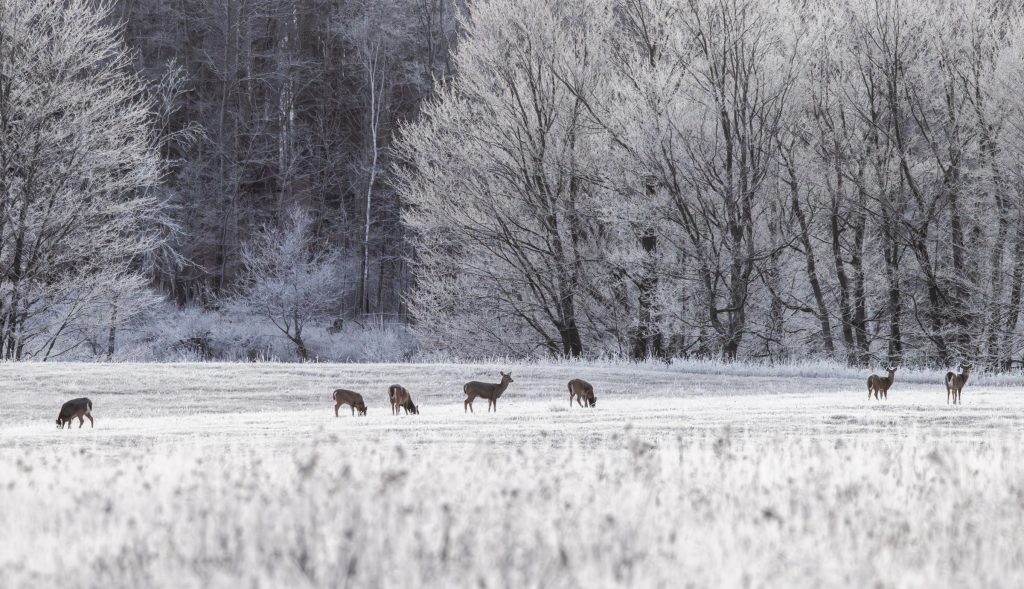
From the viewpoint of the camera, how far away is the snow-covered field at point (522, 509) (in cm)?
335

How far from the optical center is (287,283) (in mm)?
34594

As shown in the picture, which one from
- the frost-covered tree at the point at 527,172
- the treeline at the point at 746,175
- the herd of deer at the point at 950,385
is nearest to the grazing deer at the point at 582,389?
the herd of deer at the point at 950,385

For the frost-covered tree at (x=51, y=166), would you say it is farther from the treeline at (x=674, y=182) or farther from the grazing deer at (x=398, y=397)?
the grazing deer at (x=398, y=397)

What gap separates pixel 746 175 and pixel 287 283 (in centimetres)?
1732

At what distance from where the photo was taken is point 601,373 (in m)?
17.7

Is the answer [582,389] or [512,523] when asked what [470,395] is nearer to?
[582,389]

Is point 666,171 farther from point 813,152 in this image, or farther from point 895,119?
point 895,119

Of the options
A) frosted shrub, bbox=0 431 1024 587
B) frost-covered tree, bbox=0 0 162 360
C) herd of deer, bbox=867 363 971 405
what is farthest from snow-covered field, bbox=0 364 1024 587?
frost-covered tree, bbox=0 0 162 360

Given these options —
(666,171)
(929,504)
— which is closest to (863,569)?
(929,504)

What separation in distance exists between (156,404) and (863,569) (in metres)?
12.6

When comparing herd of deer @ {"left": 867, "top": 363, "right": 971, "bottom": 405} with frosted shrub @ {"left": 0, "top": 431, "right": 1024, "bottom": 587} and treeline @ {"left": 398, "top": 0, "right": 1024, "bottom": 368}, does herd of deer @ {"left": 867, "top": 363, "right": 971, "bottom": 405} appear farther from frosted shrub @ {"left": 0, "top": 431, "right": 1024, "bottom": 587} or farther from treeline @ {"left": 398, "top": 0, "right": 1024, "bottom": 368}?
treeline @ {"left": 398, "top": 0, "right": 1024, "bottom": 368}

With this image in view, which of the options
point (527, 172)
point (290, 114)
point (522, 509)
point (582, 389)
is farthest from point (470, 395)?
point (290, 114)

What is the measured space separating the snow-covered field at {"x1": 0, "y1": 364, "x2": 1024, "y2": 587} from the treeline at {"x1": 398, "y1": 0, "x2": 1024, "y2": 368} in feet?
51.8

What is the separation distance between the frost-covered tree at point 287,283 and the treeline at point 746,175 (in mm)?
9301
